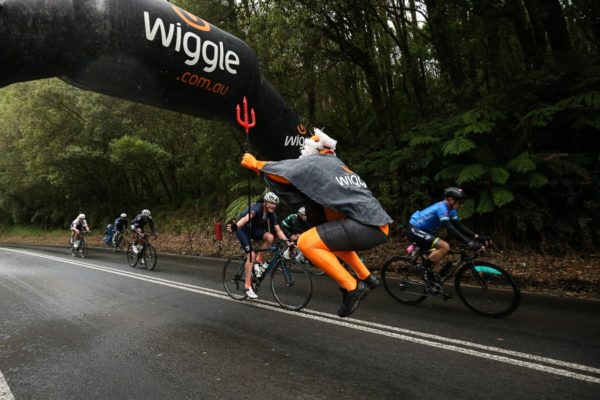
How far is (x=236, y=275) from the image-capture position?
6.81m

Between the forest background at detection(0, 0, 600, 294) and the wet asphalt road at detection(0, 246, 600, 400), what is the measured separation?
10.5ft

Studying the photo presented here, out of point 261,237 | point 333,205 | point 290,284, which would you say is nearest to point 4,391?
point 333,205

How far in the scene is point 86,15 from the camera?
176 inches

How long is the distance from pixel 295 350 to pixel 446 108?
9.18m

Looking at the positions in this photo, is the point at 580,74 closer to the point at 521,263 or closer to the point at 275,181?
the point at 521,263

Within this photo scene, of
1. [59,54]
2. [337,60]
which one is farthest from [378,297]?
[337,60]

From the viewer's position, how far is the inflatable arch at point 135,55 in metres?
4.12

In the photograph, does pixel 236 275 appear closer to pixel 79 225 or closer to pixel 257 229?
pixel 257 229

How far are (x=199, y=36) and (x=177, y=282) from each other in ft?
17.7

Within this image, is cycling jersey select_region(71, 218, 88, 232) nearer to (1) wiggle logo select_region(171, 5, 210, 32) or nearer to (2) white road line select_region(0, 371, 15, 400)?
(1) wiggle logo select_region(171, 5, 210, 32)

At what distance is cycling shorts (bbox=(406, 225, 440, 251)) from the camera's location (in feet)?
19.5

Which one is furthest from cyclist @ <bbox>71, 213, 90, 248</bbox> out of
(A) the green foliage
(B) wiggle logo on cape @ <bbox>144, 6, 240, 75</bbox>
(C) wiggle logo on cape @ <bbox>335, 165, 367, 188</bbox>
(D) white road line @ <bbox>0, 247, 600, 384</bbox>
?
(C) wiggle logo on cape @ <bbox>335, 165, 367, 188</bbox>

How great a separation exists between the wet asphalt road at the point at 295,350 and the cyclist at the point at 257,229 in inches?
25.0

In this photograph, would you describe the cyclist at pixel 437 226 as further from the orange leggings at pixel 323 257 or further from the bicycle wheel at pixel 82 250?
the bicycle wheel at pixel 82 250
